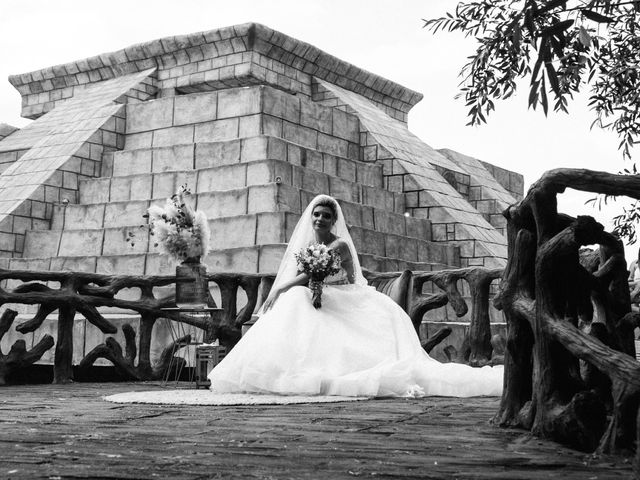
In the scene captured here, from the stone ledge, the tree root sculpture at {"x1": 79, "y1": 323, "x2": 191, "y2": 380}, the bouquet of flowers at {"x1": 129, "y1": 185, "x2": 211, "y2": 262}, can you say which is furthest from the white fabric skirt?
the stone ledge

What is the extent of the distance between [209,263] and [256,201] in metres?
0.98

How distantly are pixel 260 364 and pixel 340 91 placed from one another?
10342mm

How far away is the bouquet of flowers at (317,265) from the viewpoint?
8344 millimetres

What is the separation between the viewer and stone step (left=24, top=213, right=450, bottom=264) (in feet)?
38.9

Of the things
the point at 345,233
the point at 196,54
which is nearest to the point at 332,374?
the point at 345,233

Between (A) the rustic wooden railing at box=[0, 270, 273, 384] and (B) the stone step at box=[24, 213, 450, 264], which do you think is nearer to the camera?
(A) the rustic wooden railing at box=[0, 270, 273, 384]

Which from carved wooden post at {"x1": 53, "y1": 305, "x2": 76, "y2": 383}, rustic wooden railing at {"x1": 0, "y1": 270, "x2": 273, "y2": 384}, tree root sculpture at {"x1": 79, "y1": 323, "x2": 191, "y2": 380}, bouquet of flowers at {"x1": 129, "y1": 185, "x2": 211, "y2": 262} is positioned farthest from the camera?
tree root sculpture at {"x1": 79, "y1": 323, "x2": 191, "y2": 380}

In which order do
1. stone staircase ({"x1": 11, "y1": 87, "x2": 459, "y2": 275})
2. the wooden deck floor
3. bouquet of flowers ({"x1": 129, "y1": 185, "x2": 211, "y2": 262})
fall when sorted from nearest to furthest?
the wooden deck floor < bouquet of flowers ({"x1": 129, "y1": 185, "x2": 211, "y2": 262}) < stone staircase ({"x1": 11, "y1": 87, "x2": 459, "y2": 275})

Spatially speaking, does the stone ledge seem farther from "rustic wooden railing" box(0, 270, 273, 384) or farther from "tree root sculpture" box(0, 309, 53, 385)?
"tree root sculpture" box(0, 309, 53, 385)

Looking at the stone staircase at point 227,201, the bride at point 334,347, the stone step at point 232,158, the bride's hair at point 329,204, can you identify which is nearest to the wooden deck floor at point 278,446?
the bride at point 334,347

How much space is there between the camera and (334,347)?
795 centimetres

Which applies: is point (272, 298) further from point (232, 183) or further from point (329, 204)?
point (232, 183)

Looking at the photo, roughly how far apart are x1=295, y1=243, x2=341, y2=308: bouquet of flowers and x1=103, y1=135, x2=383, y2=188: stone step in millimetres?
4625

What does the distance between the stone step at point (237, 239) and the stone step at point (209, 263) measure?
203mm
